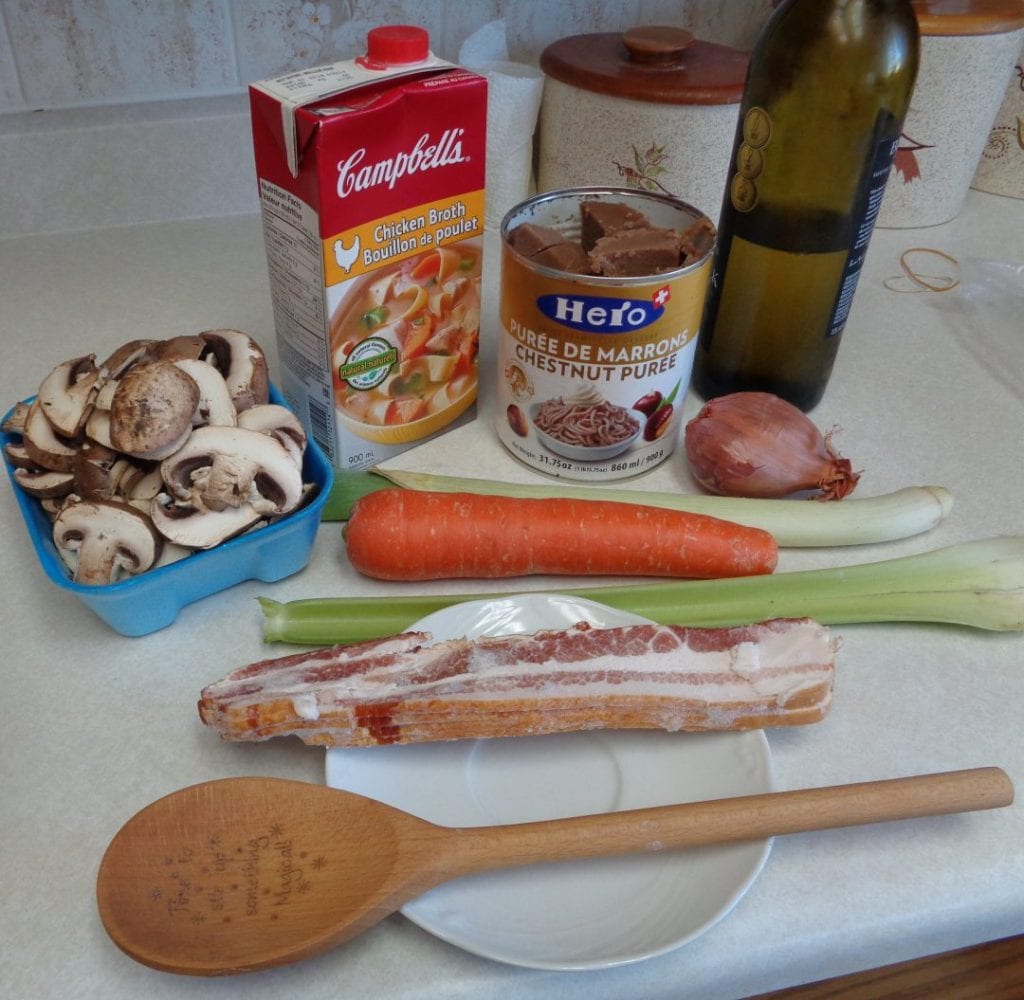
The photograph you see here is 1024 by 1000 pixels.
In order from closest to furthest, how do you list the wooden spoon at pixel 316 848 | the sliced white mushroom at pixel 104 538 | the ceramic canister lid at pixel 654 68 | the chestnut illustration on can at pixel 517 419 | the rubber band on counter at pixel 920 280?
1. the wooden spoon at pixel 316 848
2. the sliced white mushroom at pixel 104 538
3. the chestnut illustration on can at pixel 517 419
4. the ceramic canister lid at pixel 654 68
5. the rubber band on counter at pixel 920 280

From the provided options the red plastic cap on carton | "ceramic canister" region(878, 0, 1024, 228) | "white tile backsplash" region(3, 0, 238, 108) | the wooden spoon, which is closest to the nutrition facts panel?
the red plastic cap on carton

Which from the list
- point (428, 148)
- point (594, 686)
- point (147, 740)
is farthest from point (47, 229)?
point (594, 686)

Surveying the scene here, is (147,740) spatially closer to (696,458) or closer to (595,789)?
(595,789)

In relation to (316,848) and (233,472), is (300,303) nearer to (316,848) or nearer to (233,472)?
(233,472)

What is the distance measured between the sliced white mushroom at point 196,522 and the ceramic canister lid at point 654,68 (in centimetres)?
63

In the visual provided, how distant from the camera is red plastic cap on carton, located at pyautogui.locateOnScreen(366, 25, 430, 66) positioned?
626 millimetres

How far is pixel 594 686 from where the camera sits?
0.54 meters

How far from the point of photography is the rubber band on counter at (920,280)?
107 centimetres

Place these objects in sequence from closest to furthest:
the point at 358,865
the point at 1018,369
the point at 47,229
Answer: the point at 358,865 < the point at 1018,369 < the point at 47,229

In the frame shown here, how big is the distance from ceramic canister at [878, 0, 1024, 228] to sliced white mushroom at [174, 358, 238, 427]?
0.79 metres

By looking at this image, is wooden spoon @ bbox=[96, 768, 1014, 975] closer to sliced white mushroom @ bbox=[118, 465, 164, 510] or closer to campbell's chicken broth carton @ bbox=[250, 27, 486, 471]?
sliced white mushroom @ bbox=[118, 465, 164, 510]

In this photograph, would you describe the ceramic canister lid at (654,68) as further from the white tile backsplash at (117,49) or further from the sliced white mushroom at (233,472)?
the sliced white mushroom at (233,472)

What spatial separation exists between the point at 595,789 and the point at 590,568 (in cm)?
20

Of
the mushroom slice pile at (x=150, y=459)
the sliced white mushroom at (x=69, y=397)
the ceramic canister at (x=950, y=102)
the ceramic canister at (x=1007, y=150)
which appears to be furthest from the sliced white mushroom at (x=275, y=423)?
the ceramic canister at (x=1007, y=150)
